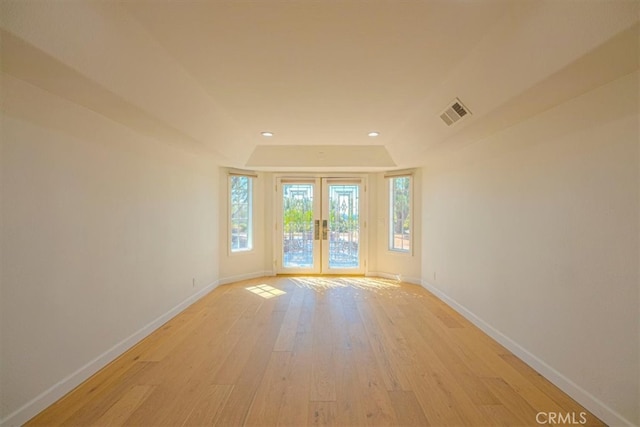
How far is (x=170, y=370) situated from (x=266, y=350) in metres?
0.81

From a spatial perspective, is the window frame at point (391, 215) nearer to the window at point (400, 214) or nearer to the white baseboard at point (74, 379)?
the window at point (400, 214)

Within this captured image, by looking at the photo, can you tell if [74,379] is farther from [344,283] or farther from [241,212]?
[344,283]

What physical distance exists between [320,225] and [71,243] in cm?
404

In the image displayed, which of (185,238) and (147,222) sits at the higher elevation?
(147,222)

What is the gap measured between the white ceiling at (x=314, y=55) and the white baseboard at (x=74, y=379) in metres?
1.99

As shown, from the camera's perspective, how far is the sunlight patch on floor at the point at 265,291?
441cm

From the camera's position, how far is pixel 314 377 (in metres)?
2.24

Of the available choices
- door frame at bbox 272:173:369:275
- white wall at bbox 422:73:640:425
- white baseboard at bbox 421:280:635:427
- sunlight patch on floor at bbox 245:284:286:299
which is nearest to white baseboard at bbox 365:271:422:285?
door frame at bbox 272:173:369:275

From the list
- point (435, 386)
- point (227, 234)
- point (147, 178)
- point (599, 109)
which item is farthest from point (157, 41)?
point (227, 234)

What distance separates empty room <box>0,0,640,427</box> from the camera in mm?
1577

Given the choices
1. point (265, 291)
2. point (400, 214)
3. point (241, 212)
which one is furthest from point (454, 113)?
point (241, 212)

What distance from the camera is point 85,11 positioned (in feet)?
4.64

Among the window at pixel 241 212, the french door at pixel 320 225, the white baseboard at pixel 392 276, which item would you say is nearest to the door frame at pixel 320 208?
the french door at pixel 320 225

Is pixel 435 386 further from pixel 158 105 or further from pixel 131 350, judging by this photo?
pixel 158 105
